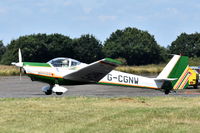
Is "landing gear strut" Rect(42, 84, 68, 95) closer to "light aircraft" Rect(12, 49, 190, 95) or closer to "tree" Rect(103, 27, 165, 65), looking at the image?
"light aircraft" Rect(12, 49, 190, 95)

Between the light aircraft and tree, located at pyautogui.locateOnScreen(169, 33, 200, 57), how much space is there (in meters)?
91.5

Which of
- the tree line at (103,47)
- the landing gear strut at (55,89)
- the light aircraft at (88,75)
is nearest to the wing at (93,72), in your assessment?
the light aircraft at (88,75)

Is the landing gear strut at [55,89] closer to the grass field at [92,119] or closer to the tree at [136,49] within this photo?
the grass field at [92,119]

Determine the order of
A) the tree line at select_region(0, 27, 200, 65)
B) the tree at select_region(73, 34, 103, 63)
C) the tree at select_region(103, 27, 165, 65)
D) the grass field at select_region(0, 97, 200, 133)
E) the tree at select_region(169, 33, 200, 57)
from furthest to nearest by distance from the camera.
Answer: the tree at select_region(169, 33, 200, 57)
the tree at select_region(103, 27, 165, 65)
the tree at select_region(73, 34, 103, 63)
the tree line at select_region(0, 27, 200, 65)
the grass field at select_region(0, 97, 200, 133)

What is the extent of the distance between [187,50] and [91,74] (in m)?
98.6

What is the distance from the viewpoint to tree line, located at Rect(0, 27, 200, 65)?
90125 millimetres

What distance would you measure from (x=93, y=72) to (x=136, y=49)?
87.4m

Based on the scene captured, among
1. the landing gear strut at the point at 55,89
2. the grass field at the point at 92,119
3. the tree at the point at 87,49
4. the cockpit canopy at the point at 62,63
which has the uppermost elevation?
the tree at the point at 87,49

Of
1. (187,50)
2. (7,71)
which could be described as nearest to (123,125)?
(7,71)

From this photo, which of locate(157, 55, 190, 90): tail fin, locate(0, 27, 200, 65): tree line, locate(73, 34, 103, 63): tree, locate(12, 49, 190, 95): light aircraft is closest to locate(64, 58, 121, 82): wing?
locate(12, 49, 190, 95): light aircraft

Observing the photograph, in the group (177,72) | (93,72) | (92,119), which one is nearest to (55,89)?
(93,72)

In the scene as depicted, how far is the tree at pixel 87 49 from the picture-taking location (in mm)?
98312

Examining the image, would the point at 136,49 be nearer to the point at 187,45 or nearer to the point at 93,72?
the point at 187,45

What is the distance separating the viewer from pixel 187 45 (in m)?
118
